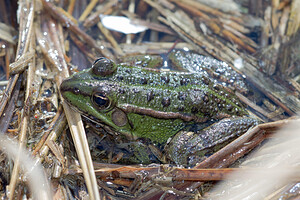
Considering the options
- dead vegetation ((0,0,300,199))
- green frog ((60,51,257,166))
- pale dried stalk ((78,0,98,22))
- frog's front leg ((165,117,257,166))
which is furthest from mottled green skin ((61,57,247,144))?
pale dried stalk ((78,0,98,22))

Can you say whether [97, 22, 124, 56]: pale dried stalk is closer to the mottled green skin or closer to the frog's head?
the mottled green skin

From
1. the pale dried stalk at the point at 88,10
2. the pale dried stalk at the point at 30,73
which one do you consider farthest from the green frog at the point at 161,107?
the pale dried stalk at the point at 88,10

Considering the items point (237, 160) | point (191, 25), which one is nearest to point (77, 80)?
A: point (237, 160)

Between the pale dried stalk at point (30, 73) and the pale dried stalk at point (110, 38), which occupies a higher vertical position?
the pale dried stalk at point (110, 38)

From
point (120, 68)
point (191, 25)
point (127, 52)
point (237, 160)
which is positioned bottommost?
point (237, 160)

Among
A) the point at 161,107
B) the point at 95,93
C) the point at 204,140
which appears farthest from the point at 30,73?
the point at 204,140

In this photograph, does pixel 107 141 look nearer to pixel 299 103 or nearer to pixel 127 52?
pixel 127 52

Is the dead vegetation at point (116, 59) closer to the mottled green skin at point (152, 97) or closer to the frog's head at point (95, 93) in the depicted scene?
the frog's head at point (95, 93)
